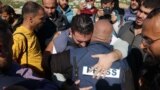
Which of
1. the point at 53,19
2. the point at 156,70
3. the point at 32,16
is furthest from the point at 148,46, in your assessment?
the point at 53,19

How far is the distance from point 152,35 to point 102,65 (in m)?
1.03

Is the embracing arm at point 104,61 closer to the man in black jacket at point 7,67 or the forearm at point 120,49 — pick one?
the forearm at point 120,49

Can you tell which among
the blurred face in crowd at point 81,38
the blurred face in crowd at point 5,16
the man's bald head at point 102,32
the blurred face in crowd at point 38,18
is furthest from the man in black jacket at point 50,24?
the man's bald head at point 102,32

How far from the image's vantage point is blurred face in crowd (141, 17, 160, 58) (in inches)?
91.9

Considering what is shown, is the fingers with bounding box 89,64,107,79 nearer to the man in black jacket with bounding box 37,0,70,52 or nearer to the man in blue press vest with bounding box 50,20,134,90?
the man in blue press vest with bounding box 50,20,134,90

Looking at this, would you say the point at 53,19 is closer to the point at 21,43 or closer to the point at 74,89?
the point at 21,43

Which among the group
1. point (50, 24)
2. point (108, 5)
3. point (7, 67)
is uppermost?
point (7, 67)

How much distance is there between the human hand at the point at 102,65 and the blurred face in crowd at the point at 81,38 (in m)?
0.31

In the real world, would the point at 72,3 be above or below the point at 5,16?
below

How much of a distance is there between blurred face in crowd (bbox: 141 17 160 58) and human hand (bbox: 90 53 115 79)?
0.94 metres

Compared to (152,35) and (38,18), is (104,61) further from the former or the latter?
(38,18)

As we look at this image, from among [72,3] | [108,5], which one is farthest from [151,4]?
[72,3]

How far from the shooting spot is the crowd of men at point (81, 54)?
2.35 metres

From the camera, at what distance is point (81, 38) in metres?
3.64
